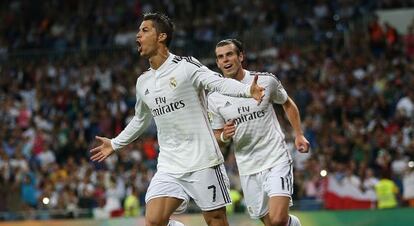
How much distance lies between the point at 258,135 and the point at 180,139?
127 cm

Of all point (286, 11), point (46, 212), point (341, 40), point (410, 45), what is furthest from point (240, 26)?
point (46, 212)

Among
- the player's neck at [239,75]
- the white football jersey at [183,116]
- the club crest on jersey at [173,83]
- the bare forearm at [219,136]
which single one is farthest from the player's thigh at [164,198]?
the player's neck at [239,75]

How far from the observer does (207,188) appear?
9453 millimetres

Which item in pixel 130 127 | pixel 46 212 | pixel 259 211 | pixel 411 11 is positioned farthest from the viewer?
pixel 411 11

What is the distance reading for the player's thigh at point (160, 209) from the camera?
940cm

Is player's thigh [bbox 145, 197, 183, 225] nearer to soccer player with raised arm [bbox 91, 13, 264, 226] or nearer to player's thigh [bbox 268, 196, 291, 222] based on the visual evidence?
soccer player with raised arm [bbox 91, 13, 264, 226]

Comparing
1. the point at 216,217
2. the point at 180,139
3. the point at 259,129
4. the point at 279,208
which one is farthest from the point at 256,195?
the point at 180,139

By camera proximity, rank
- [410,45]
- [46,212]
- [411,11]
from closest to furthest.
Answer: [46,212] → [410,45] → [411,11]

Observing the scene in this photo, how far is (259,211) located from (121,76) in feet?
41.2

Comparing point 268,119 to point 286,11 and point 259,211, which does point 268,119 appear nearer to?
point 259,211

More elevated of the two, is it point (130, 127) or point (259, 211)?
point (130, 127)

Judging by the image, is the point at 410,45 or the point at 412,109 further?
the point at 410,45

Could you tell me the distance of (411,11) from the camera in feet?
72.1

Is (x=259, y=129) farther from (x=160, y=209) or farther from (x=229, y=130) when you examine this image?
(x=160, y=209)
